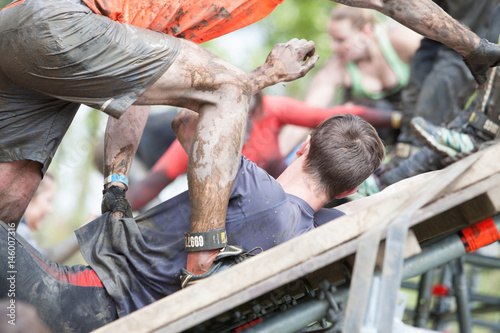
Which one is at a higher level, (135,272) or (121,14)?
(121,14)

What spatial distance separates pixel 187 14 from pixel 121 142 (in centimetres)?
66

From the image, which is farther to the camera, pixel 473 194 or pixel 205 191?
pixel 205 191

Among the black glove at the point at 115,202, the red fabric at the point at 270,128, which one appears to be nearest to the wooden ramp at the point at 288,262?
the black glove at the point at 115,202

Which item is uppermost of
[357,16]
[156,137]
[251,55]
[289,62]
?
[289,62]

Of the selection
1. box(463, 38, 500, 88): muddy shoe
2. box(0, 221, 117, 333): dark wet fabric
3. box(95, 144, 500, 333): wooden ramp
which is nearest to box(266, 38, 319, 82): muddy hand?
box(463, 38, 500, 88): muddy shoe

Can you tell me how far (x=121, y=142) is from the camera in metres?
2.70

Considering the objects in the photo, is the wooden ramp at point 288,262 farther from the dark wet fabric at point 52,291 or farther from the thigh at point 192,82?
the thigh at point 192,82

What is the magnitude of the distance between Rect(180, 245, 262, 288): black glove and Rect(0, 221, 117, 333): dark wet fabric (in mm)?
323

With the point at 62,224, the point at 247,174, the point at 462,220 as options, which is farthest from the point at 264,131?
the point at 62,224

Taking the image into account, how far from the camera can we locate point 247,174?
2.34 metres

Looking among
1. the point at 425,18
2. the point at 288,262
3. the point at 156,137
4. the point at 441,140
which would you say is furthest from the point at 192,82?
the point at 156,137

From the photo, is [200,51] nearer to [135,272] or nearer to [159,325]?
[135,272]

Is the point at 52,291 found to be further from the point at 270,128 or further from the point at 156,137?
the point at 156,137

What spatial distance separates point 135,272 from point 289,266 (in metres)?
0.84
